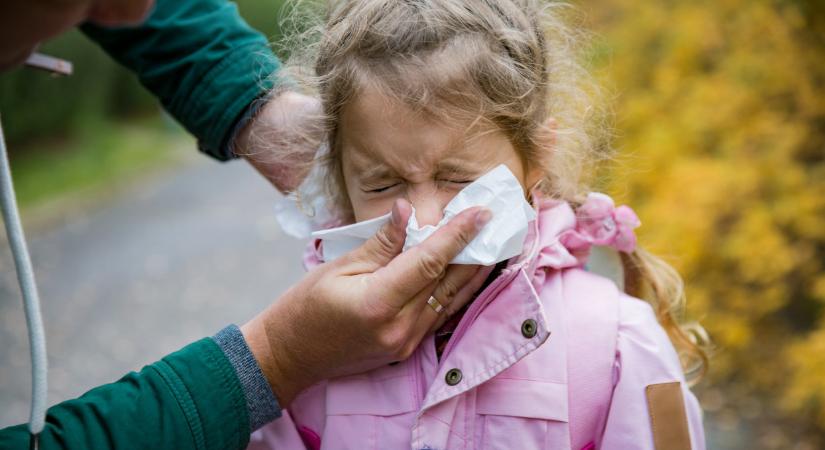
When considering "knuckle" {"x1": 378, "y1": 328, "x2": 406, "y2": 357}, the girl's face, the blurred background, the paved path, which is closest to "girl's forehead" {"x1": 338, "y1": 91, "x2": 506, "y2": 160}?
the girl's face

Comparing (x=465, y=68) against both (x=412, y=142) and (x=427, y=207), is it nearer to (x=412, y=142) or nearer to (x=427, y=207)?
(x=412, y=142)

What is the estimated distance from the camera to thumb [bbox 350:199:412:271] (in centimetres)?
175

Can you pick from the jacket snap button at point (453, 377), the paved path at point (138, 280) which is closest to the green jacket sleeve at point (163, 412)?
the jacket snap button at point (453, 377)

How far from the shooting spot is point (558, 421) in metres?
1.79

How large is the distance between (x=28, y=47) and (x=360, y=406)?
41.2 inches

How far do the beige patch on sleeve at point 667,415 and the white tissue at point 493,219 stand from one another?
0.46 meters

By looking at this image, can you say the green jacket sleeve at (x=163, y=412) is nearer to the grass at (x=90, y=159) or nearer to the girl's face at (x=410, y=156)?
the girl's face at (x=410, y=156)

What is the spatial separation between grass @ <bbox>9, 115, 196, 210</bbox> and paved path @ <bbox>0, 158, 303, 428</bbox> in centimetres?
68

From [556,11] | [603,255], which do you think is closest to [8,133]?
[603,255]

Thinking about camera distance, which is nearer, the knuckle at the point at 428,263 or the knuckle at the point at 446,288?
the knuckle at the point at 428,263

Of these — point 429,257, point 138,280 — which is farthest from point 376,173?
point 138,280

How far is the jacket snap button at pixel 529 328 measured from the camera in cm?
177

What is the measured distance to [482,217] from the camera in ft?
5.57

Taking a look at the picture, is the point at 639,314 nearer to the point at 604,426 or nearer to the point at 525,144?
the point at 604,426
